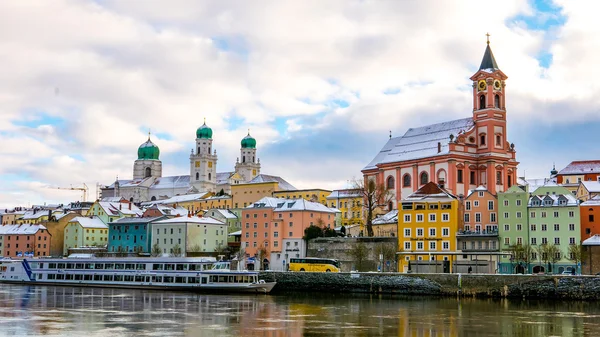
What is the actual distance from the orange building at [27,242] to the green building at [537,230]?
70998 millimetres

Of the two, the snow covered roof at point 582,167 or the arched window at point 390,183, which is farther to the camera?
the snow covered roof at point 582,167

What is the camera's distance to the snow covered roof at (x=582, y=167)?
14225 centimetres

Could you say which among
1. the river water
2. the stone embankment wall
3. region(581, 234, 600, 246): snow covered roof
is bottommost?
the river water

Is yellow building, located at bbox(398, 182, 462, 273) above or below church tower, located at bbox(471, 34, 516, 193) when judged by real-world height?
below

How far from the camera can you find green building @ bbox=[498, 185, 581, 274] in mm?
79688

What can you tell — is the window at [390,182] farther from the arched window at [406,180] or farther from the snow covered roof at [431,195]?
the snow covered roof at [431,195]

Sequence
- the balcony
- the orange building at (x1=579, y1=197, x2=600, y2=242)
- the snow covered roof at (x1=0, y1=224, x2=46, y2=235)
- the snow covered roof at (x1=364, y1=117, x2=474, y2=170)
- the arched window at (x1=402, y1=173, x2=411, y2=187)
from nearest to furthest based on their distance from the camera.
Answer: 1. the orange building at (x1=579, y1=197, x2=600, y2=242)
2. the balcony
3. the snow covered roof at (x1=364, y1=117, x2=474, y2=170)
4. the arched window at (x1=402, y1=173, x2=411, y2=187)
5. the snow covered roof at (x1=0, y1=224, x2=46, y2=235)

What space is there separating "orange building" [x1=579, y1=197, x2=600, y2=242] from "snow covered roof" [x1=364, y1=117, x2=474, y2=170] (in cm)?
3047

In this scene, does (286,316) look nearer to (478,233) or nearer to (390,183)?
(478,233)

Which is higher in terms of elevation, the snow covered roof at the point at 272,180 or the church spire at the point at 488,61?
the church spire at the point at 488,61

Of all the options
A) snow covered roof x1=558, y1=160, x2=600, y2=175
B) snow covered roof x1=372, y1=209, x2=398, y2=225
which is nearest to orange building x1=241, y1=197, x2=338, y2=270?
snow covered roof x1=372, y1=209, x2=398, y2=225

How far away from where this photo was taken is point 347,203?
134 meters

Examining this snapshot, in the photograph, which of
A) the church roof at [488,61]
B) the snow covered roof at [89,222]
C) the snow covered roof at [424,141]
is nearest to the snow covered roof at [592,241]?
the snow covered roof at [424,141]

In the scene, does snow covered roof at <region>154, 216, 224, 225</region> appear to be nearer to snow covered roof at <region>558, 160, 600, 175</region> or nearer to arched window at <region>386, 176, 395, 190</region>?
arched window at <region>386, 176, 395, 190</region>
